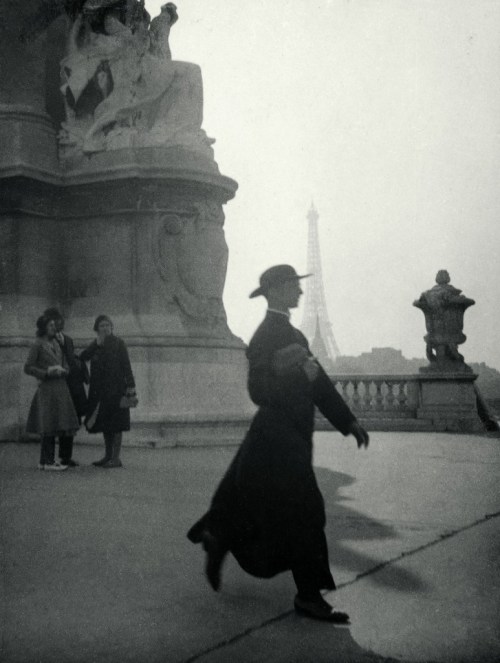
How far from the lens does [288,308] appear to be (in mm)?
4453

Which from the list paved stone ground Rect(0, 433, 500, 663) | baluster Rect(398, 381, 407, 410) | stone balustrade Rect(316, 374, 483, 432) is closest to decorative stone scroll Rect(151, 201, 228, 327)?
paved stone ground Rect(0, 433, 500, 663)

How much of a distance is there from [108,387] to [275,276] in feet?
17.2

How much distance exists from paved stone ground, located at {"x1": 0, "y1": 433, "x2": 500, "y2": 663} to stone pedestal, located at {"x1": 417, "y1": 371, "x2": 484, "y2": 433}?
9.90 m

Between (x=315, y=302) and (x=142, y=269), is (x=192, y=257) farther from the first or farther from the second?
(x=315, y=302)

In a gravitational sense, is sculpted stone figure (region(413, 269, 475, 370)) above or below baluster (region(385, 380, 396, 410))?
above

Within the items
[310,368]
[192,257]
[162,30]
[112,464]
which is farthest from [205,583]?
[162,30]

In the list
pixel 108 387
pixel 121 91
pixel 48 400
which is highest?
pixel 121 91

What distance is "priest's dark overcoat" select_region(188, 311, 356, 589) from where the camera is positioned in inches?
161

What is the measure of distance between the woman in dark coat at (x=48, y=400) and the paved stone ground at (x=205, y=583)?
0.53 metres

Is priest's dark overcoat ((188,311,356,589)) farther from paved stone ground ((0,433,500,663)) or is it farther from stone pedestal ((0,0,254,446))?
stone pedestal ((0,0,254,446))

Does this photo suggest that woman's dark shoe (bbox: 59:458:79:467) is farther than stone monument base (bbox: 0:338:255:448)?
No

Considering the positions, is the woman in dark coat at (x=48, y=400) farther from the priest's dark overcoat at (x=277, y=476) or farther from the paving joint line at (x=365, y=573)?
the priest's dark overcoat at (x=277, y=476)

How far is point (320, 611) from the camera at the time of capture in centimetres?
398

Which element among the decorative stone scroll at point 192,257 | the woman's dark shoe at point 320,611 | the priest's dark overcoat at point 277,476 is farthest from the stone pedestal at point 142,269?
the woman's dark shoe at point 320,611
